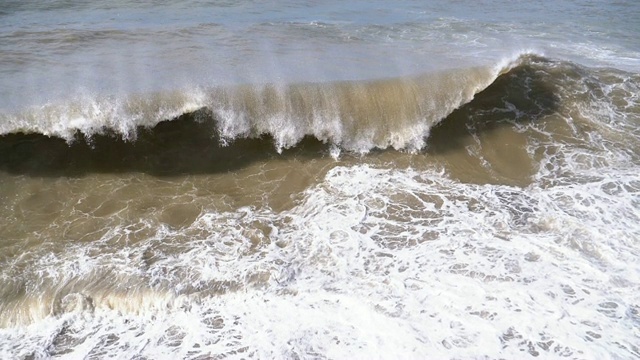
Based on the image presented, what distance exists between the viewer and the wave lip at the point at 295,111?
7.81 meters

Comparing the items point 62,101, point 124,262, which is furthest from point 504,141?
point 62,101

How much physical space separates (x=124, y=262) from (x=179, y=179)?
6.10 ft

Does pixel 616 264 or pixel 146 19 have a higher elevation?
pixel 146 19

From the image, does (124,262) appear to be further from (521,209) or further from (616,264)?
(616,264)

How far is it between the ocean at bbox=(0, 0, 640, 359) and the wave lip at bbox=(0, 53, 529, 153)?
0.03 meters

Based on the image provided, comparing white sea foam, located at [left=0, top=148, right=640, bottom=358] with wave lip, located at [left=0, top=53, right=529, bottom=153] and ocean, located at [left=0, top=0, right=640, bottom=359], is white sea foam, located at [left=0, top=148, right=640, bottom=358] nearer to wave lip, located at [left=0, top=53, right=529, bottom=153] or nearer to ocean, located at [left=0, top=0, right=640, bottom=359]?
ocean, located at [left=0, top=0, right=640, bottom=359]

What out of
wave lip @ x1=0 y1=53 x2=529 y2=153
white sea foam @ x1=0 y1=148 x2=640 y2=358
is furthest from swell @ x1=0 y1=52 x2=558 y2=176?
white sea foam @ x1=0 y1=148 x2=640 y2=358

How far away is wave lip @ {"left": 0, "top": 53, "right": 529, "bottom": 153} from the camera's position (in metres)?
7.81

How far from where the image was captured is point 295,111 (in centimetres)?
862

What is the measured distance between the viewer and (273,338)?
538 cm

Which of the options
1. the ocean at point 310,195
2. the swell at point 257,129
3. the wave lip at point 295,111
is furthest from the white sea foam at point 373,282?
the wave lip at point 295,111

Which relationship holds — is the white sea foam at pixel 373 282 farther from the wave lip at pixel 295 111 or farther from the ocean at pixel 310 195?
the wave lip at pixel 295 111

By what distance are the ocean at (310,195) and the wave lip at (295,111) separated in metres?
0.03

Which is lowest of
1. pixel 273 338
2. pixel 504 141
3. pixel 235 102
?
pixel 273 338
